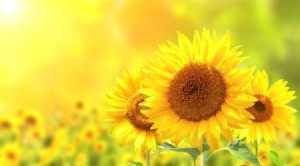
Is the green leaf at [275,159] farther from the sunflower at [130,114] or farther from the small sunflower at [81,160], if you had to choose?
the small sunflower at [81,160]

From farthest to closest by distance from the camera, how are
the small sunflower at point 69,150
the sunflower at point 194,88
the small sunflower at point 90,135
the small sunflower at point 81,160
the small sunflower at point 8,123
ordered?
the small sunflower at point 8,123, the small sunflower at point 90,135, the small sunflower at point 69,150, the small sunflower at point 81,160, the sunflower at point 194,88

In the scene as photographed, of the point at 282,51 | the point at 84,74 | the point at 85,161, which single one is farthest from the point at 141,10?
the point at 85,161

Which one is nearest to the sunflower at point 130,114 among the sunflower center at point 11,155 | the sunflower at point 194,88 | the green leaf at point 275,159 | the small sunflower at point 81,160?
the sunflower at point 194,88

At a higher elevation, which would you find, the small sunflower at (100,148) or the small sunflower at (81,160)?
the small sunflower at (100,148)

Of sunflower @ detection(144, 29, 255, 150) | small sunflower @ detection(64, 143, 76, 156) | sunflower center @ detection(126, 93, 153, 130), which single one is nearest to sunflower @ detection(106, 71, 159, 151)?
sunflower center @ detection(126, 93, 153, 130)

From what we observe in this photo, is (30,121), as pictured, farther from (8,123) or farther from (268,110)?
(268,110)

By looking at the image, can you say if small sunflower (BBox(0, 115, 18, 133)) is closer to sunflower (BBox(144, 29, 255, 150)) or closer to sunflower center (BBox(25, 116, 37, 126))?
sunflower center (BBox(25, 116, 37, 126))

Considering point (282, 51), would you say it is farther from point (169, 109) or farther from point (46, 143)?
point (169, 109)

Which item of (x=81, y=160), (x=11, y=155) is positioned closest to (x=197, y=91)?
(x=81, y=160)
